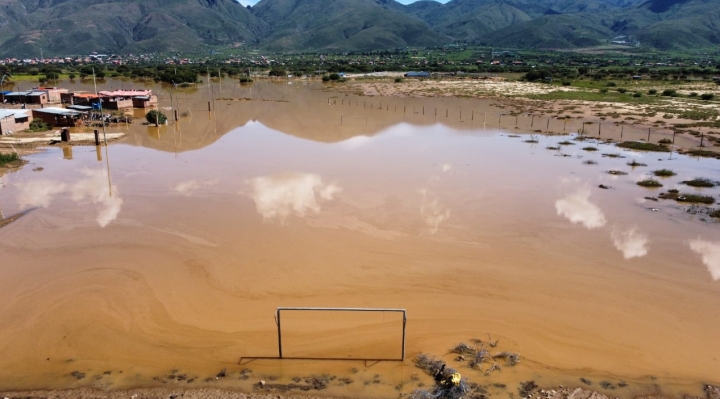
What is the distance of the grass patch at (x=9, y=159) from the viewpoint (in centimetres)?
2245

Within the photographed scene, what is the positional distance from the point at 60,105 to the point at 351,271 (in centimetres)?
4313

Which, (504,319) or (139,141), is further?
(139,141)

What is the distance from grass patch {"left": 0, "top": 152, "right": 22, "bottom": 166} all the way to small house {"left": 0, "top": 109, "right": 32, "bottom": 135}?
28.0 feet

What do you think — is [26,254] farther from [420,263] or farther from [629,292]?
[629,292]

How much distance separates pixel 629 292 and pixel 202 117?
35997mm

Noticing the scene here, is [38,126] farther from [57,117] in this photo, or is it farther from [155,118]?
[155,118]

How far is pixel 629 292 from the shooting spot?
11.6m

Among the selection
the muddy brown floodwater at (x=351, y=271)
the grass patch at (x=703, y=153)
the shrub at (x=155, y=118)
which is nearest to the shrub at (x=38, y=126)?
the shrub at (x=155, y=118)

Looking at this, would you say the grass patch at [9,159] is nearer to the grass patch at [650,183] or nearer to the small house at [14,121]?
the small house at [14,121]

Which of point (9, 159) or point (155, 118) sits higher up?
point (155, 118)

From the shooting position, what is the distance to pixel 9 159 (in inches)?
900

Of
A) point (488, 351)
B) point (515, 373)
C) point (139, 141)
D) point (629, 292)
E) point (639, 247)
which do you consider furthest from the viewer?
point (139, 141)

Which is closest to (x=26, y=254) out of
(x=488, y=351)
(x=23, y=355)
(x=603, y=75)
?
(x=23, y=355)

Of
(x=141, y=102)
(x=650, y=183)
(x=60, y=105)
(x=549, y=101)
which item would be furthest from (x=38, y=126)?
(x=549, y=101)
